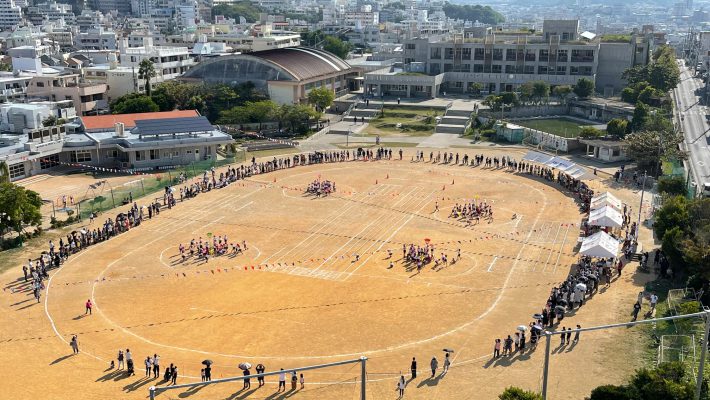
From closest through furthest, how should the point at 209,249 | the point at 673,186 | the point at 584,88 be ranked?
1. the point at 209,249
2. the point at 673,186
3. the point at 584,88

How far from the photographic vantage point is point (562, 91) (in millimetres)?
108812

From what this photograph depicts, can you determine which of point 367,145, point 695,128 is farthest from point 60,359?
point 695,128

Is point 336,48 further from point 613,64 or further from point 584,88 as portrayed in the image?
point 584,88

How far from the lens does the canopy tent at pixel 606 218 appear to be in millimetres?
50438

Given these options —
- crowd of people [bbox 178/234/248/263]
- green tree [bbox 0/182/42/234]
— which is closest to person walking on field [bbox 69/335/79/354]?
crowd of people [bbox 178/234/248/263]

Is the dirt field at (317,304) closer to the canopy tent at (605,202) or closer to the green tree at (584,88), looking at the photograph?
the canopy tent at (605,202)

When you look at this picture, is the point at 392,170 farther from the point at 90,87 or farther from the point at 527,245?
the point at 90,87

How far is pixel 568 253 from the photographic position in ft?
164

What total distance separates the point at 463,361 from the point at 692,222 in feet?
67.8

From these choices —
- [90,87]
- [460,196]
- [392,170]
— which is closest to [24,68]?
[90,87]

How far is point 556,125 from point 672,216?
190 ft

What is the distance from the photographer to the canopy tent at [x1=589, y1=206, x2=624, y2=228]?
1986 inches

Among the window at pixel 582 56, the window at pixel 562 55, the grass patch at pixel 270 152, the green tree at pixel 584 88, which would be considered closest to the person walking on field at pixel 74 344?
the grass patch at pixel 270 152

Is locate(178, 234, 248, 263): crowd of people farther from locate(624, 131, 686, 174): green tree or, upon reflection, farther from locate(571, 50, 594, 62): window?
locate(571, 50, 594, 62): window
